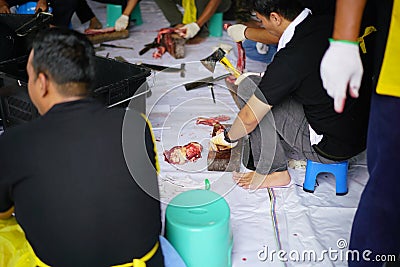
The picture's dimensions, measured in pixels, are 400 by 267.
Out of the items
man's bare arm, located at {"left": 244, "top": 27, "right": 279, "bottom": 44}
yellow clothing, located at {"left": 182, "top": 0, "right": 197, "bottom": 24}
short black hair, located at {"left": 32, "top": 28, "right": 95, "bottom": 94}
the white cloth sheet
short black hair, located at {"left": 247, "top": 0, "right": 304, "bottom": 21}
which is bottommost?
the white cloth sheet

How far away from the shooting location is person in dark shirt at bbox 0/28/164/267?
0.96 meters

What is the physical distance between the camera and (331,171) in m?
1.70

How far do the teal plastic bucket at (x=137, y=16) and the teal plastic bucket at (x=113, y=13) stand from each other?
0.31 ft

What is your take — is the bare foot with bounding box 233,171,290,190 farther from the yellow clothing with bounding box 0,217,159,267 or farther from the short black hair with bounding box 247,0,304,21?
the yellow clothing with bounding box 0,217,159,267

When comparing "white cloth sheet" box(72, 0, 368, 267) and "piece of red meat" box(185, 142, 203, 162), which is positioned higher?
"piece of red meat" box(185, 142, 203, 162)

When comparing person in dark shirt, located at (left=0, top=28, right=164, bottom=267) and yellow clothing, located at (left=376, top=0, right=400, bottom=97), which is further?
yellow clothing, located at (left=376, top=0, right=400, bottom=97)

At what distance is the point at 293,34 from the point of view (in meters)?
1.56

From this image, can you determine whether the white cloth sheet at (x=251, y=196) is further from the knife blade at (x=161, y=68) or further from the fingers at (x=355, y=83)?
the fingers at (x=355, y=83)

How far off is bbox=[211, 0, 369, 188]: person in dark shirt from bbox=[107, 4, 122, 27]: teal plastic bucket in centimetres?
170

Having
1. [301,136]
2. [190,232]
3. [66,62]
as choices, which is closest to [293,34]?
[301,136]

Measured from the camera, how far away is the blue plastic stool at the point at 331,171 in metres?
1.69

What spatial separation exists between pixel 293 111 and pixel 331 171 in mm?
242

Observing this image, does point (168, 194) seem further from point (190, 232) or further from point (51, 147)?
point (51, 147)

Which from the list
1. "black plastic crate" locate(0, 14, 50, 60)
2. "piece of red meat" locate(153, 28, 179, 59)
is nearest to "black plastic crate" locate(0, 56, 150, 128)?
"black plastic crate" locate(0, 14, 50, 60)
